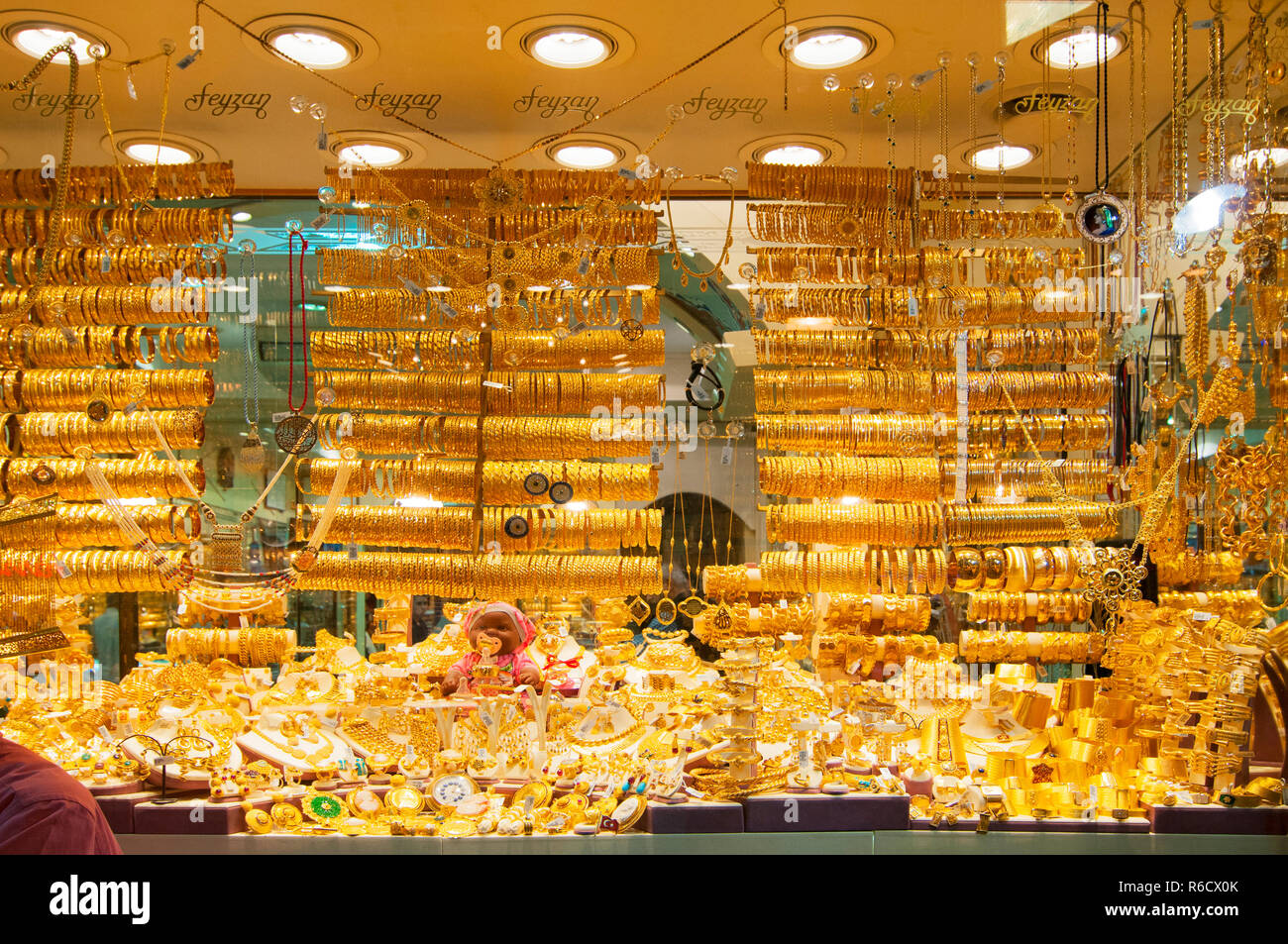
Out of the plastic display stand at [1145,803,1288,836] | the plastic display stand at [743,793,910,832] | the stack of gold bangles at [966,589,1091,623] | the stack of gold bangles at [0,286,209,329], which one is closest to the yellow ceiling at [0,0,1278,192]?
the stack of gold bangles at [0,286,209,329]

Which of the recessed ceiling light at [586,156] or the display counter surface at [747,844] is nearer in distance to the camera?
the display counter surface at [747,844]

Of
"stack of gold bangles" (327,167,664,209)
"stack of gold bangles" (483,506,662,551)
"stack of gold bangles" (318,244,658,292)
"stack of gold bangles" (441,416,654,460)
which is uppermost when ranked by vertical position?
"stack of gold bangles" (327,167,664,209)

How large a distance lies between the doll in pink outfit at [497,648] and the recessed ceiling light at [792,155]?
55.0 inches

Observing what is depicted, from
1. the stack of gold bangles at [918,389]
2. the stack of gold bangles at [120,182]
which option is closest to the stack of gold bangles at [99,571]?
the stack of gold bangles at [120,182]

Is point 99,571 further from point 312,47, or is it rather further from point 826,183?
point 826,183

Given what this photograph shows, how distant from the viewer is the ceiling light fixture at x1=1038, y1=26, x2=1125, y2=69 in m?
2.26

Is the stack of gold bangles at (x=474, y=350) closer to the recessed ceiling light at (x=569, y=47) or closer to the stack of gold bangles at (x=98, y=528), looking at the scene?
the stack of gold bangles at (x=98, y=528)

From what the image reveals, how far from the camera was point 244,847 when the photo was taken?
→ 1.95 meters

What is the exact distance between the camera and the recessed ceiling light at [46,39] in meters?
2.19

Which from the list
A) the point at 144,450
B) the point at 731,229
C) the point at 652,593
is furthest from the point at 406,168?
the point at 652,593

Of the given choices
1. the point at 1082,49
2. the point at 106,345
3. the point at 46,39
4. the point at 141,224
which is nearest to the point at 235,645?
the point at 106,345

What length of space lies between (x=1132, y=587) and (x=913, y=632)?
59 cm

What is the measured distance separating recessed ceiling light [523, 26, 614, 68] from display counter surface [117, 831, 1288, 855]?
1.77m

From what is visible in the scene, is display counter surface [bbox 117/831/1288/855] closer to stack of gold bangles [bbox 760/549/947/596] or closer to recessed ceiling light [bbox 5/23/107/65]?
stack of gold bangles [bbox 760/549/947/596]
